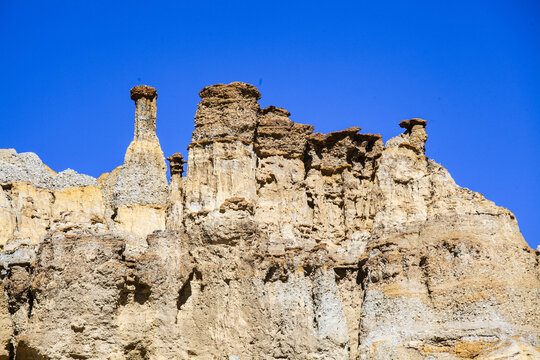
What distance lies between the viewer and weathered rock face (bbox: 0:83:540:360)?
38.2 meters

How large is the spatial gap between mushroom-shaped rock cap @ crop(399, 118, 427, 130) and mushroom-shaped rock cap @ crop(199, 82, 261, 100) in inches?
A: 229

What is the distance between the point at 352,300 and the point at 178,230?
640 centimetres

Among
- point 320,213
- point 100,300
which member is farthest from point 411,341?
point 100,300

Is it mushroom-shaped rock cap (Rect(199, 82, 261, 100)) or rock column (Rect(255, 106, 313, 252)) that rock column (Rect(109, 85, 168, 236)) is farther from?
rock column (Rect(255, 106, 313, 252))

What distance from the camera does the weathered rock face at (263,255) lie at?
3816 cm

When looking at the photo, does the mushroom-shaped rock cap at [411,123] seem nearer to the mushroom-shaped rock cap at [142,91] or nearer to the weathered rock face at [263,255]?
the weathered rock face at [263,255]

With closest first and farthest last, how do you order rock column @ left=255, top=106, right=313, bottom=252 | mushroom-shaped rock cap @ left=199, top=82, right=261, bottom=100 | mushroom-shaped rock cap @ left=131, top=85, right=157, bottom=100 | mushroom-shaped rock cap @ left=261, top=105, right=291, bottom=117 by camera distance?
rock column @ left=255, top=106, right=313, bottom=252 < mushroom-shaped rock cap @ left=199, top=82, right=261, bottom=100 < mushroom-shaped rock cap @ left=261, top=105, right=291, bottom=117 < mushroom-shaped rock cap @ left=131, top=85, right=157, bottom=100

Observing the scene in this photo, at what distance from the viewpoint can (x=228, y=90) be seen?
4281cm

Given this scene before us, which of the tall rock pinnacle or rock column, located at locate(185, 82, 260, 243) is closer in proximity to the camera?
rock column, located at locate(185, 82, 260, 243)

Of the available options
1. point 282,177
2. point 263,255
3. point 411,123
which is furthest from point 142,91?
point 411,123

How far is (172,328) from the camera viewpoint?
128 ft

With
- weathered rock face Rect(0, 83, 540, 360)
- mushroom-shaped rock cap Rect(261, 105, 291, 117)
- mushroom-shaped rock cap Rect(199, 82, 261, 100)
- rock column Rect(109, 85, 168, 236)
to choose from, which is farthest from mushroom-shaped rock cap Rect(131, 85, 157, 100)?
mushroom-shaped rock cap Rect(261, 105, 291, 117)

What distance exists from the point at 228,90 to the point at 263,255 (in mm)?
6376

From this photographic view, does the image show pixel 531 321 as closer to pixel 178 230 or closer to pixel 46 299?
pixel 178 230
